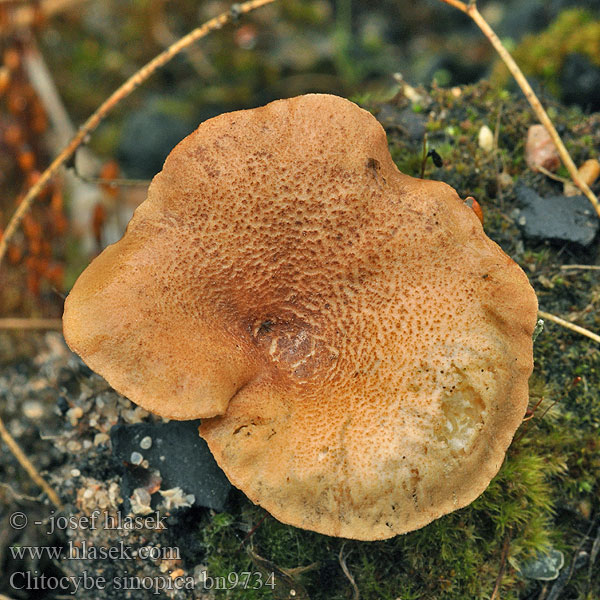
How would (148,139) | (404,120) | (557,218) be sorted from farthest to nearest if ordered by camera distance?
1. (148,139)
2. (404,120)
3. (557,218)

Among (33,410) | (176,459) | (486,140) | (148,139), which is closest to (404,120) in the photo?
(486,140)

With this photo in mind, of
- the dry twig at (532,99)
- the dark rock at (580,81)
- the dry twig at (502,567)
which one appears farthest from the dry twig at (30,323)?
the dark rock at (580,81)

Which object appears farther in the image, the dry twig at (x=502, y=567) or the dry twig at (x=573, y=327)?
the dry twig at (x=573, y=327)

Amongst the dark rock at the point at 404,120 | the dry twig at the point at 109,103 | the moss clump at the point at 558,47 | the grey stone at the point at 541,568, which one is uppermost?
the dry twig at the point at 109,103

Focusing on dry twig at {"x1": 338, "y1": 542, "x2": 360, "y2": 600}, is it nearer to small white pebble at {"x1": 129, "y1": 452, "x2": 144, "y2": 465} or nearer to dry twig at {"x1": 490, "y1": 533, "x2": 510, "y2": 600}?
dry twig at {"x1": 490, "y1": 533, "x2": 510, "y2": 600}

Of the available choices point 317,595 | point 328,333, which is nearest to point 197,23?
point 328,333

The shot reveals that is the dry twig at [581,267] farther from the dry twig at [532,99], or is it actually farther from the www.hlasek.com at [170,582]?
the www.hlasek.com at [170,582]

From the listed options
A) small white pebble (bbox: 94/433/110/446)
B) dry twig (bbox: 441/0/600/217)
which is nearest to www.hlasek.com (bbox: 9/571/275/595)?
small white pebble (bbox: 94/433/110/446)

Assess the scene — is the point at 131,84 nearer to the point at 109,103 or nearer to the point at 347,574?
the point at 109,103

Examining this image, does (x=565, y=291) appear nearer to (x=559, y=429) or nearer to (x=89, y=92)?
(x=559, y=429)
